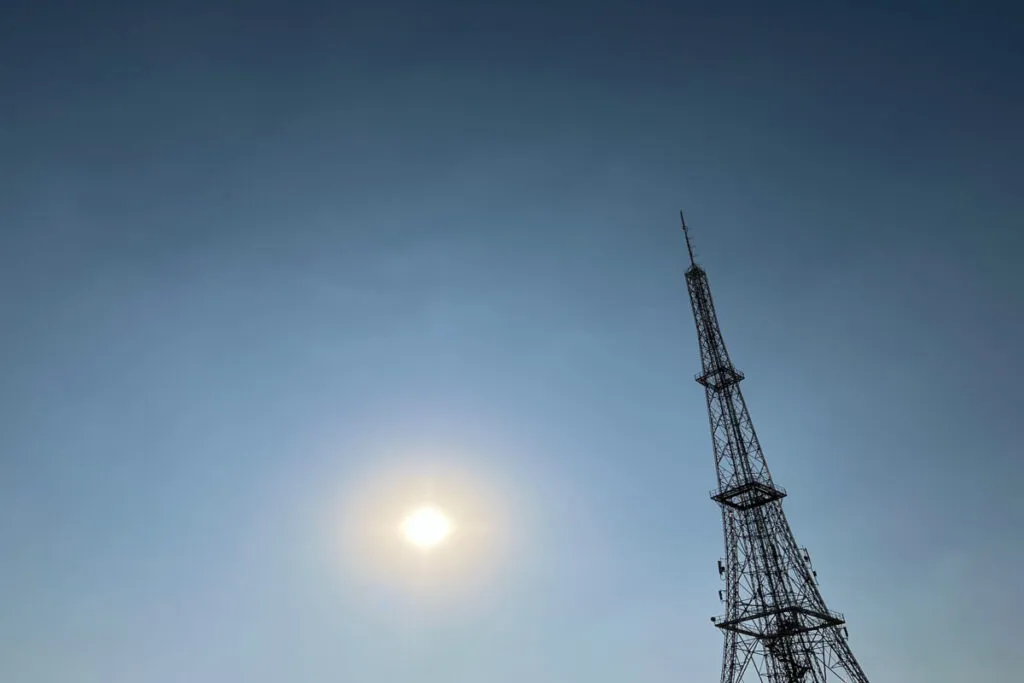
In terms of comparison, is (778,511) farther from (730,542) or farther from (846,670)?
(846,670)

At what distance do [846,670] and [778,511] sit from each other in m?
18.4

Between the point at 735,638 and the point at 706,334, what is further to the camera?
the point at 706,334

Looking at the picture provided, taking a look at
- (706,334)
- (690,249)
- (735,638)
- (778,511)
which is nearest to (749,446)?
(778,511)

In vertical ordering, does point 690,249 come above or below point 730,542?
above

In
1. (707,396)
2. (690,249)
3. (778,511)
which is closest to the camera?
(778,511)

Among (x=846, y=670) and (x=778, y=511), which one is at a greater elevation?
(x=778, y=511)

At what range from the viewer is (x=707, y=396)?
95.6 meters

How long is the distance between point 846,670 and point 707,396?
1408 inches

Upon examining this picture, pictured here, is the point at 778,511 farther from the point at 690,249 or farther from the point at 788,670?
the point at 690,249

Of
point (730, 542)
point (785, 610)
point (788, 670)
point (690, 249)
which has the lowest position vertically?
point (788, 670)

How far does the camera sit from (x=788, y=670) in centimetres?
7694

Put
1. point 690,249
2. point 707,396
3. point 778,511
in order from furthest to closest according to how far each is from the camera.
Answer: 1. point 690,249
2. point 707,396
3. point 778,511

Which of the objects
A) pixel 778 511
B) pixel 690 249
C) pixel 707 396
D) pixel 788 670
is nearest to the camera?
pixel 788 670

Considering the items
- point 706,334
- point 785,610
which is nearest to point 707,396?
point 706,334
